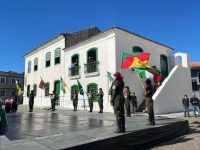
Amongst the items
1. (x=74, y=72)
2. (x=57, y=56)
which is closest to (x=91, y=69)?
(x=74, y=72)

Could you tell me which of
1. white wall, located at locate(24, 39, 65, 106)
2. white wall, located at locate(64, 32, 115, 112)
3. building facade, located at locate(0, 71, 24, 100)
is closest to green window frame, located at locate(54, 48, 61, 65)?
white wall, located at locate(24, 39, 65, 106)

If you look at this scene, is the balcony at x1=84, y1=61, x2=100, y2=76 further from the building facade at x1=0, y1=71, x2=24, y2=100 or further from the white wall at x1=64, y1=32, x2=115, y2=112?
the building facade at x1=0, y1=71, x2=24, y2=100

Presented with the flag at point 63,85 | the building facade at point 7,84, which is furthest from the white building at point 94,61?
the building facade at point 7,84

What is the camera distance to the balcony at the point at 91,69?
18.6m

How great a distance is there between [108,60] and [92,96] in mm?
3085

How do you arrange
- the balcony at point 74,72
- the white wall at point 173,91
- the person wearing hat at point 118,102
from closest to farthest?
the person wearing hat at point 118,102 → the white wall at point 173,91 → the balcony at point 74,72

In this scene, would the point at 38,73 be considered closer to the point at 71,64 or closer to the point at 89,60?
the point at 71,64

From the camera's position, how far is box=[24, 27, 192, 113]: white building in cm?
1759

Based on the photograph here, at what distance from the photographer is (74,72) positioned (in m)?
21.2

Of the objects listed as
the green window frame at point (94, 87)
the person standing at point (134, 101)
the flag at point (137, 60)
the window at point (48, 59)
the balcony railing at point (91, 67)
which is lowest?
the person standing at point (134, 101)

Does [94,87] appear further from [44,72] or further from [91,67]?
[44,72]

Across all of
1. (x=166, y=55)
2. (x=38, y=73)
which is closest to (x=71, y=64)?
(x=38, y=73)

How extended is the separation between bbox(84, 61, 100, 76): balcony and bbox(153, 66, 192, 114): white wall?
201 inches

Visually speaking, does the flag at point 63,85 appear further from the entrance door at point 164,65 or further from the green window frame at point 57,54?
the entrance door at point 164,65
